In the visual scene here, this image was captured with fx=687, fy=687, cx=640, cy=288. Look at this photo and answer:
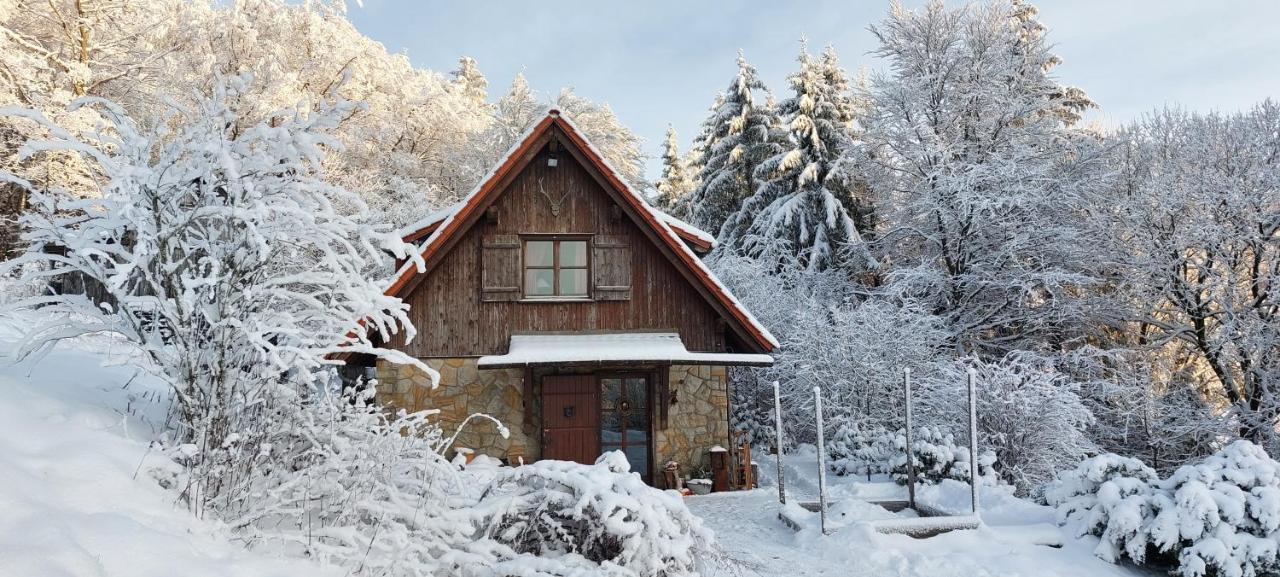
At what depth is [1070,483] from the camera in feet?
26.8

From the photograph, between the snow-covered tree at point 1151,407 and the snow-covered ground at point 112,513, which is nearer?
the snow-covered ground at point 112,513

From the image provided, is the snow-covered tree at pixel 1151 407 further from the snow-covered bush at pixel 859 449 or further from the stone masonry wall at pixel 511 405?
the stone masonry wall at pixel 511 405

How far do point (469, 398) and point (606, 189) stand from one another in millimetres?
4230

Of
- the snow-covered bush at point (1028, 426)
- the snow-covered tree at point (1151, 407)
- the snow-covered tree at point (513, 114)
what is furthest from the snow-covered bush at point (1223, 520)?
the snow-covered tree at point (513, 114)

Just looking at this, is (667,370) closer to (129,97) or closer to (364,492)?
(364,492)

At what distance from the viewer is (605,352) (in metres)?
10.7

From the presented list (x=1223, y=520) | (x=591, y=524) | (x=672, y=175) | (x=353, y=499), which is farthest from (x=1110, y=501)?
(x=672, y=175)

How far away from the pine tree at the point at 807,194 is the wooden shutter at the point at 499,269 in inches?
476

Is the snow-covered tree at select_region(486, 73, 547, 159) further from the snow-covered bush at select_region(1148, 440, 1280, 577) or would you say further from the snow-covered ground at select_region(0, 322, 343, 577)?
the snow-covered bush at select_region(1148, 440, 1280, 577)

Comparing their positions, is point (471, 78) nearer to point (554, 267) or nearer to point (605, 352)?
point (554, 267)

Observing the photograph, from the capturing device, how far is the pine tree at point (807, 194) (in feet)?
74.1


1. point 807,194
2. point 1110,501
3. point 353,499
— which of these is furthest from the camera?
point 807,194

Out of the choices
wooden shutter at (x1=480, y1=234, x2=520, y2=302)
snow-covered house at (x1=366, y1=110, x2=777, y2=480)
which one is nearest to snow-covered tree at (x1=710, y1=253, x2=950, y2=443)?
snow-covered house at (x1=366, y1=110, x2=777, y2=480)

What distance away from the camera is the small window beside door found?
1205cm
